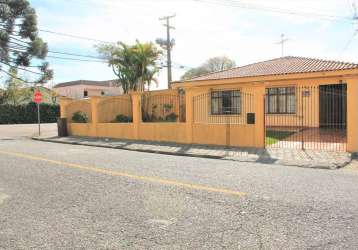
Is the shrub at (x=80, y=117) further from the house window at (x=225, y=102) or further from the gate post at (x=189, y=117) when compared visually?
the gate post at (x=189, y=117)

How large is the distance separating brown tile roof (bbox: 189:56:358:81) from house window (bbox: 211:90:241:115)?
1.02 metres

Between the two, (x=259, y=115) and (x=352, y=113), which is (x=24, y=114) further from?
(x=352, y=113)

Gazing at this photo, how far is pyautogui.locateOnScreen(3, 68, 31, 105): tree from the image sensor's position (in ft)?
143

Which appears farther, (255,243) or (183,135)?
(183,135)

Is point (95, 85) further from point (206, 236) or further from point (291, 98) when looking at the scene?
point (206, 236)

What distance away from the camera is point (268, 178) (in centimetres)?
769

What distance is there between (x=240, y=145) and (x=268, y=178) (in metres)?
5.74

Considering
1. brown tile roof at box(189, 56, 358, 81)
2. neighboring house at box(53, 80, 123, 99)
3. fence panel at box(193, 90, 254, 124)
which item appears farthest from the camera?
neighboring house at box(53, 80, 123, 99)

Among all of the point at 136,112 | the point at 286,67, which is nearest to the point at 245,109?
the point at 286,67

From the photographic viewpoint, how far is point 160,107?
2108 centimetres

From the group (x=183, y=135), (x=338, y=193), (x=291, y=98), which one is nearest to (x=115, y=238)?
(x=338, y=193)

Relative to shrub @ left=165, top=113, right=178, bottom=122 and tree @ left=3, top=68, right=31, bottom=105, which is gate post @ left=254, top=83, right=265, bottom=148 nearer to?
shrub @ left=165, top=113, right=178, bottom=122

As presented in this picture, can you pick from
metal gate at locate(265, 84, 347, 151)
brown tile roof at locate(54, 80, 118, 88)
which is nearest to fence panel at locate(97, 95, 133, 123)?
metal gate at locate(265, 84, 347, 151)

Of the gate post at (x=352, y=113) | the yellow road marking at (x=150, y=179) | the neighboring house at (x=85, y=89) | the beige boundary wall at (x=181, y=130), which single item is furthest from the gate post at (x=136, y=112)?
the neighboring house at (x=85, y=89)
